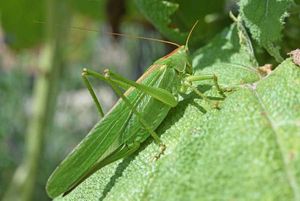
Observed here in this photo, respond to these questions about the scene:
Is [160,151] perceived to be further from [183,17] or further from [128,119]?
[183,17]

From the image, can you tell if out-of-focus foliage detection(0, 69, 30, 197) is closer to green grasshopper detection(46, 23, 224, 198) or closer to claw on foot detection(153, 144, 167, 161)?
green grasshopper detection(46, 23, 224, 198)

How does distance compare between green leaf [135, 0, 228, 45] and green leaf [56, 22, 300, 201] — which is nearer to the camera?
green leaf [56, 22, 300, 201]

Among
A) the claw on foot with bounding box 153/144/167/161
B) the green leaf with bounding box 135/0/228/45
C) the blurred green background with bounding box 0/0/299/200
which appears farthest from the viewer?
the blurred green background with bounding box 0/0/299/200

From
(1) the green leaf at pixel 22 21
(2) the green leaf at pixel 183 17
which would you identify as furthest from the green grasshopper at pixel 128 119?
(1) the green leaf at pixel 22 21

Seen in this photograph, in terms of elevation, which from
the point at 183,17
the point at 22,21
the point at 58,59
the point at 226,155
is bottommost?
the point at 226,155

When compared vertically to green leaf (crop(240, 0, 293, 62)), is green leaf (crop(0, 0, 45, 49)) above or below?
above

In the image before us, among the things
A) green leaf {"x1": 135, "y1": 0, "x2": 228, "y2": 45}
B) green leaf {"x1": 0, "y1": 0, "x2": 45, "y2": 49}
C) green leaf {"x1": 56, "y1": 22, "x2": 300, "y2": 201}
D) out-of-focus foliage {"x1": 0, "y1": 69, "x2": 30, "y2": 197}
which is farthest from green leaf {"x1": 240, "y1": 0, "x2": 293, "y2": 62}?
out-of-focus foliage {"x1": 0, "y1": 69, "x2": 30, "y2": 197}

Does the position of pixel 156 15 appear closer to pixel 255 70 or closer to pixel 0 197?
pixel 255 70

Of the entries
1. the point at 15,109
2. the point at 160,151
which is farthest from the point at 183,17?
the point at 15,109
